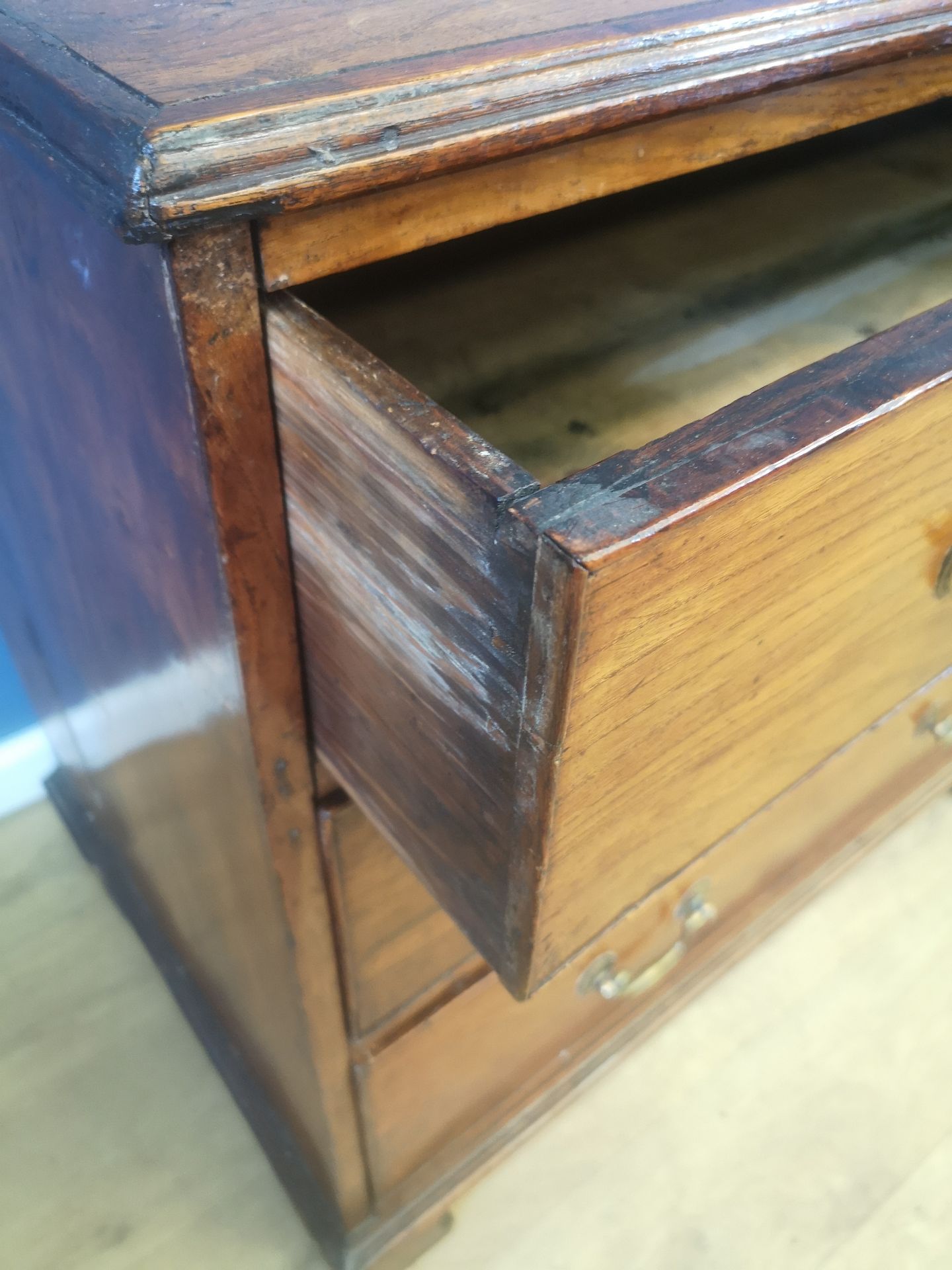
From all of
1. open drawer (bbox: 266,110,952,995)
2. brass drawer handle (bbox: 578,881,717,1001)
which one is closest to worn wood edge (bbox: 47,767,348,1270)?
brass drawer handle (bbox: 578,881,717,1001)

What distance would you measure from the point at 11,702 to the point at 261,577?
0.75 metres

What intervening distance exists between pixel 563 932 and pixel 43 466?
372 mm

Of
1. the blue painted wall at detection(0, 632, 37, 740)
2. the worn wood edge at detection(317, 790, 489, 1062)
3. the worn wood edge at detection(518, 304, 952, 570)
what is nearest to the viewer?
the worn wood edge at detection(518, 304, 952, 570)

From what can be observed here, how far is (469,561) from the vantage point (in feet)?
0.90

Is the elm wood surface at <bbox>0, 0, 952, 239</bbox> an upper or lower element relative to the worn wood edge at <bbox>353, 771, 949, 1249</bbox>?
upper

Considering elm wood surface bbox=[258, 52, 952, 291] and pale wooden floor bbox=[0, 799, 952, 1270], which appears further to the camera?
pale wooden floor bbox=[0, 799, 952, 1270]

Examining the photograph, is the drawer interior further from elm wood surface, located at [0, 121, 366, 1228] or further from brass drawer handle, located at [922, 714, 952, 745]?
brass drawer handle, located at [922, 714, 952, 745]

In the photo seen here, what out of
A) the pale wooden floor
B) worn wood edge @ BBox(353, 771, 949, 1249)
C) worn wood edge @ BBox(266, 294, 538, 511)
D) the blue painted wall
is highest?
worn wood edge @ BBox(266, 294, 538, 511)

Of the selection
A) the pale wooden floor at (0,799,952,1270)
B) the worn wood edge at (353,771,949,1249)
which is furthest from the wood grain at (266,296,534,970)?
the pale wooden floor at (0,799,952,1270)

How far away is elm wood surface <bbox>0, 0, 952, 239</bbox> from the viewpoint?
27 cm

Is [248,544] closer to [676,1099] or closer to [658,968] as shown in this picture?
[658,968]

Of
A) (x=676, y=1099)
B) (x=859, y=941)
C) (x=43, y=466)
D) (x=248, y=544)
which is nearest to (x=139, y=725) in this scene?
(x=43, y=466)

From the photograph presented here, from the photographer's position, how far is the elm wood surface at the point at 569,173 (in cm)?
31

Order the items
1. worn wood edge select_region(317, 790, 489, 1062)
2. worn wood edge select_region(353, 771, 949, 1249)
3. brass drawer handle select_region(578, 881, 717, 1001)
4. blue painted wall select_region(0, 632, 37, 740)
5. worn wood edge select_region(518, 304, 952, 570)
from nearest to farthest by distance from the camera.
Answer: worn wood edge select_region(518, 304, 952, 570) < worn wood edge select_region(317, 790, 489, 1062) < brass drawer handle select_region(578, 881, 717, 1001) < worn wood edge select_region(353, 771, 949, 1249) < blue painted wall select_region(0, 632, 37, 740)
